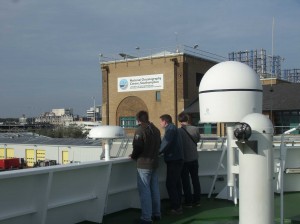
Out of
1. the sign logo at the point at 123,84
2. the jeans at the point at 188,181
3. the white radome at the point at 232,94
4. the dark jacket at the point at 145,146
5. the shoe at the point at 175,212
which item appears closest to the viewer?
the dark jacket at the point at 145,146

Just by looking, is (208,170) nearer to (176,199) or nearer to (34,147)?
(176,199)

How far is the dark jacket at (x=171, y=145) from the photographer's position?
6.62 m

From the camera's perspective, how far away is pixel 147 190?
19.9 feet

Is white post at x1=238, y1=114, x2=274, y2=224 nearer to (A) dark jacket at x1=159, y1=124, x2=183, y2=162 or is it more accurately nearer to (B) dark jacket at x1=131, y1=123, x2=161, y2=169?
(B) dark jacket at x1=131, y1=123, x2=161, y2=169

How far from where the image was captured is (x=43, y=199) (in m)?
5.31

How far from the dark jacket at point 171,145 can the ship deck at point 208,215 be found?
3.13ft

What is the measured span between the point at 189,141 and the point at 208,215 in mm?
1386

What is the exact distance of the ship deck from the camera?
6281 millimetres

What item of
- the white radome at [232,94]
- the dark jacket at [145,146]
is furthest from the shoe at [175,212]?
the white radome at [232,94]

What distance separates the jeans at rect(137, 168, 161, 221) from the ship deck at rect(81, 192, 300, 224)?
38cm

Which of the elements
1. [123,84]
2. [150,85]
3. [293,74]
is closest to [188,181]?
[150,85]

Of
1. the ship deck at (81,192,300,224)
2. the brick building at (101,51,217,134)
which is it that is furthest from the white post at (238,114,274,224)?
the brick building at (101,51,217,134)

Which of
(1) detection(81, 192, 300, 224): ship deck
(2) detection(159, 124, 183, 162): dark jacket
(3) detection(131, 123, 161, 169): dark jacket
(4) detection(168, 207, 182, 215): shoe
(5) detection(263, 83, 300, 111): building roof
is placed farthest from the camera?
(5) detection(263, 83, 300, 111): building roof

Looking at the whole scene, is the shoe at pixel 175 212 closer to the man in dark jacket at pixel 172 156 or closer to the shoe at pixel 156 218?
the man in dark jacket at pixel 172 156
